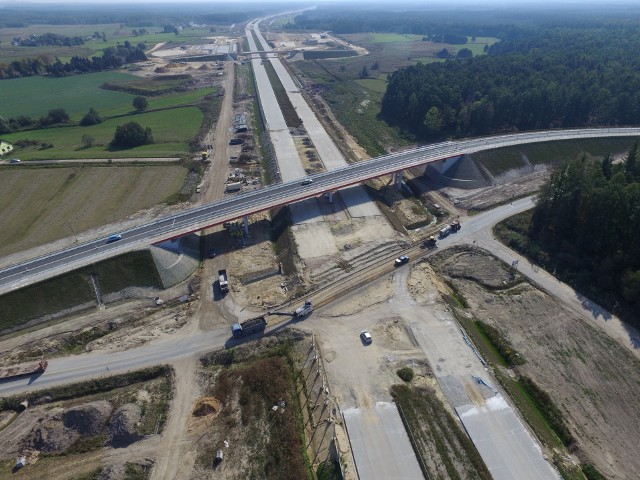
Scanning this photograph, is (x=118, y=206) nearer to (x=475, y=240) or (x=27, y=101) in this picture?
(x=475, y=240)

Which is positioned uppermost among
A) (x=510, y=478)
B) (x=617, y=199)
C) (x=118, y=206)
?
(x=617, y=199)

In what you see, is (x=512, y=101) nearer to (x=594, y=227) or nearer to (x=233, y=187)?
(x=594, y=227)

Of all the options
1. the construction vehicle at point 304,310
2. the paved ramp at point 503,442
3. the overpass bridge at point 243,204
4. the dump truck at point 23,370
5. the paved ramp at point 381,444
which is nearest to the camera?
the paved ramp at point 503,442

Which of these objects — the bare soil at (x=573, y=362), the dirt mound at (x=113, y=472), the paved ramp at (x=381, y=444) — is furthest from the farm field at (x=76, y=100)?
the paved ramp at (x=381, y=444)

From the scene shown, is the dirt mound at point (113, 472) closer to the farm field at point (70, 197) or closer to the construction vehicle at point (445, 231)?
the farm field at point (70, 197)

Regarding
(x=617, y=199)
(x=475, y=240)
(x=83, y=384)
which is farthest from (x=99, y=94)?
(x=617, y=199)

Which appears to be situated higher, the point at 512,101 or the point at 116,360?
the point at 512,101

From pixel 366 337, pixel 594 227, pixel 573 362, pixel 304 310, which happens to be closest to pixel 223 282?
pixel 304 310
